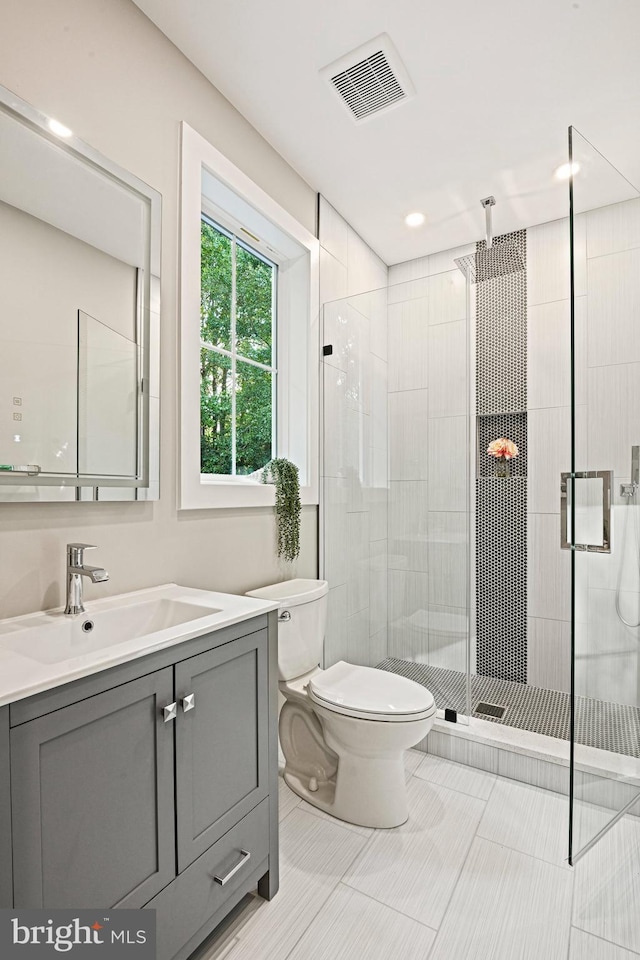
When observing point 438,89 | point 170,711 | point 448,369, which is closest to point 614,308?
point 448,369

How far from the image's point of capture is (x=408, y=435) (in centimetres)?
233

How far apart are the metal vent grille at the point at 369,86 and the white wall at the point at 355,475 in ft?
1.98

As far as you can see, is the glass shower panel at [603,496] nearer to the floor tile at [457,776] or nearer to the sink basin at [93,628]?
the floor tile at [457,776]

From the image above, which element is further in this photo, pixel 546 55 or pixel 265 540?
pixel 265 540

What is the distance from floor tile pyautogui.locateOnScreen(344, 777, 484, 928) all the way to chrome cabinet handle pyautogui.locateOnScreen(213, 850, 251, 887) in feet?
1.27

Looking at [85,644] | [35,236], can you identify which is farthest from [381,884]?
[35,236]

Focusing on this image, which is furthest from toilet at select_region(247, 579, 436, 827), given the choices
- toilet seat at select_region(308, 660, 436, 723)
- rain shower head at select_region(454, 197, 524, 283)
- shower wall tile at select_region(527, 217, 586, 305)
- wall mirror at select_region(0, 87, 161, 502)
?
shower wall tile at select_region(527, 217, 586, 305)

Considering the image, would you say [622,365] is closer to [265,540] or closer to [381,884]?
[265,540]

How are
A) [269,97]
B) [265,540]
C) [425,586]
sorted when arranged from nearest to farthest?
[269,97] → [265,540] → [425,586]

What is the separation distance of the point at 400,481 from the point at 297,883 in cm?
154

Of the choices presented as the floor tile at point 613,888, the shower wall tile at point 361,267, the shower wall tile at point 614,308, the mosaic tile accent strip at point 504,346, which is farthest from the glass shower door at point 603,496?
the shower wall tile at point 361,267

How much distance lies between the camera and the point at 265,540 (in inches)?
81.4

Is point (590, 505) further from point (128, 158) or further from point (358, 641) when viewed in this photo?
point (128, 158)

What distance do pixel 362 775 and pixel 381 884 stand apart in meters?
0.31
